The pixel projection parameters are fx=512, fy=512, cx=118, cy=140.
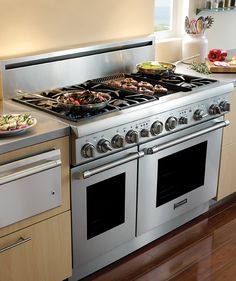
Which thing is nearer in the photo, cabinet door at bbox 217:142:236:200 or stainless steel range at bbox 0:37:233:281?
stainless steel range at bbox 0:37:233:281

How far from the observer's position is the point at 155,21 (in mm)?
3553

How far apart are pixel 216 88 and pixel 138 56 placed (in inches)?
22.9

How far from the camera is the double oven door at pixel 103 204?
7.61ft

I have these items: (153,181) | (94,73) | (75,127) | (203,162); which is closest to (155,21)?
(94,73)

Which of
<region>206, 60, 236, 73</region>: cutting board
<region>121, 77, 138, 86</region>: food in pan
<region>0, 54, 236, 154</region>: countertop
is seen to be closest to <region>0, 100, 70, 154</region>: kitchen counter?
<region>0, 54, 236, 154</region>: countertop

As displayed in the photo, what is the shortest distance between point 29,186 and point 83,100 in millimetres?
537

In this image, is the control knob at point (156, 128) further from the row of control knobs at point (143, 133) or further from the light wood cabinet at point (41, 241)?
the light wood cabinet at point (41, 241)

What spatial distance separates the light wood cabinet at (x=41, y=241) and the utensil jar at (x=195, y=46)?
1642 mm

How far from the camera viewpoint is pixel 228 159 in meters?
3.19

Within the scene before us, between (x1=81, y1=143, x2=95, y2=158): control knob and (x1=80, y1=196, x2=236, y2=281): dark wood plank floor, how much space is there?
0.70m

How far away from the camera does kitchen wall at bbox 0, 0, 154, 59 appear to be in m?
2.59

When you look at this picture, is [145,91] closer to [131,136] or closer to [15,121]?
[131,136]

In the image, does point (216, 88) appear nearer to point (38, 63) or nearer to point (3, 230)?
point (38, 63)

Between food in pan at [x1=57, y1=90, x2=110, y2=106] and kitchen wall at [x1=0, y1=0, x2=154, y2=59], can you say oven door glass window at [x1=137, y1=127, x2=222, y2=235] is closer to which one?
food in pan at [x1=57, y1=90, x2=110, y2=106]
